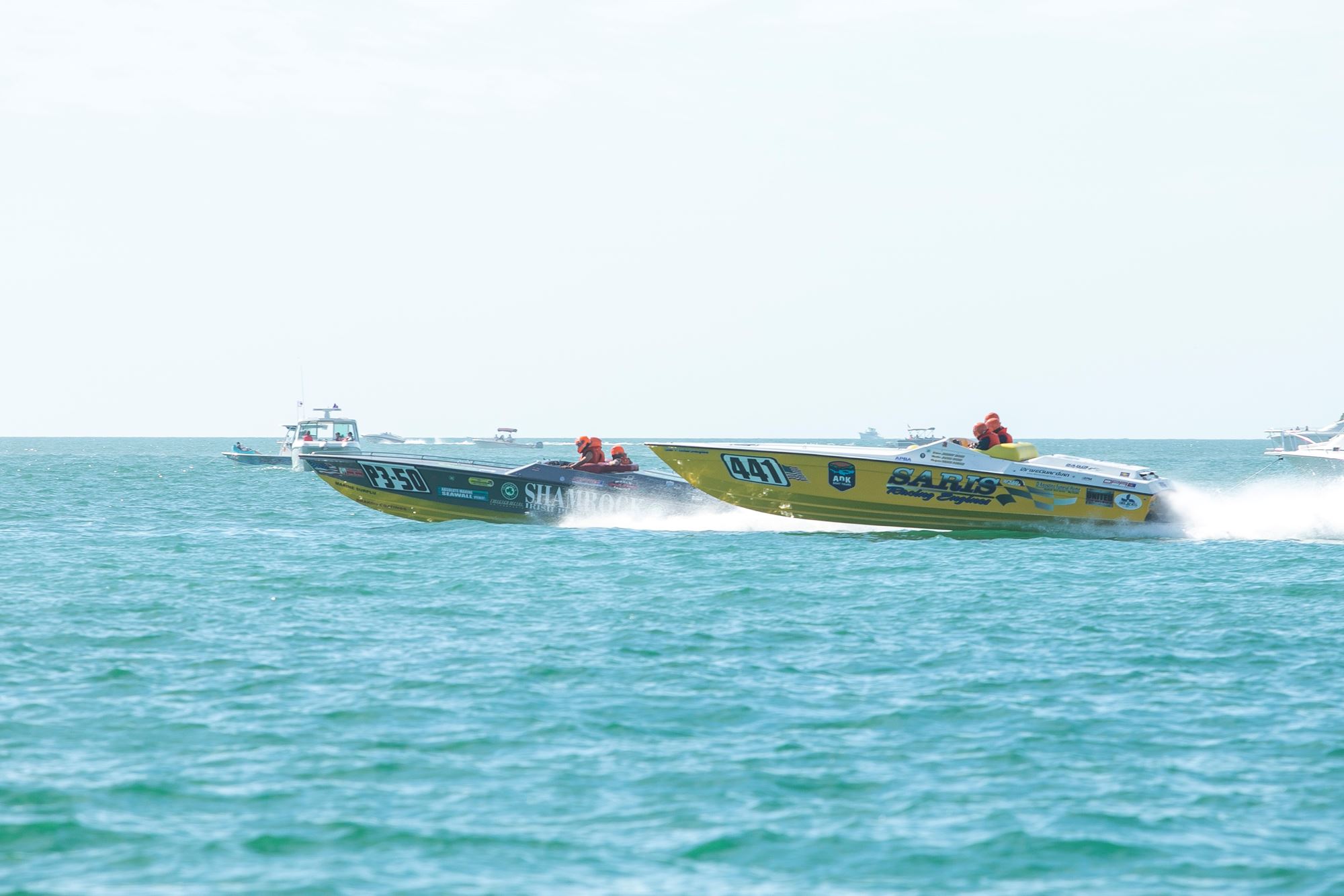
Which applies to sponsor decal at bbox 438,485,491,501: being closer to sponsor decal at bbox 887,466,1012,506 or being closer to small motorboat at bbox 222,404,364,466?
sponsor decal at bbox 887,466,1012,506

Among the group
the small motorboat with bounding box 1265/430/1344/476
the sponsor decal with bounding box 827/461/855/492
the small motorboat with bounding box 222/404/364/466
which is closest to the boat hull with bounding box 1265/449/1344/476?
the small motorboat with bounding box 1265/430/1344/476

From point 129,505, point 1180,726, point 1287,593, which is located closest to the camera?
point 1180,726

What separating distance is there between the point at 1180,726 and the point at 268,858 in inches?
252

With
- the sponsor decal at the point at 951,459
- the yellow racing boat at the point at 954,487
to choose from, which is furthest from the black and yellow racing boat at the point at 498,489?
the sponsor decal at the point at 951,459

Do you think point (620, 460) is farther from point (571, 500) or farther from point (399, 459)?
point (399, 459)

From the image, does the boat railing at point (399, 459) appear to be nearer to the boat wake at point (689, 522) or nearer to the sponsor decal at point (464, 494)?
the sponsor decal at point (464, 494)

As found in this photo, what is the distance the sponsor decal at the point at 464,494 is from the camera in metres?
23.9

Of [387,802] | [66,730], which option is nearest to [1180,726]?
[387,802]

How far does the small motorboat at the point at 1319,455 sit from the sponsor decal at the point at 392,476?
6818 centimetres

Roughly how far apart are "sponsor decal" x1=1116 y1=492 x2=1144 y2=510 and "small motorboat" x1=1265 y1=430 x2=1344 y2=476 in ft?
209

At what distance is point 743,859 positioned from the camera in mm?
6934

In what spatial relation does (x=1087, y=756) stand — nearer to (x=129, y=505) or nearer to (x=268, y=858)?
(x=268, y=858)

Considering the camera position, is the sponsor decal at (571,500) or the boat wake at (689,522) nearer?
the sponsor decal at (571,500)

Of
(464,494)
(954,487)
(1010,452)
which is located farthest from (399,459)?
(1010,452)
